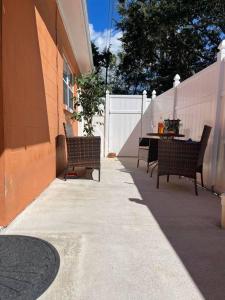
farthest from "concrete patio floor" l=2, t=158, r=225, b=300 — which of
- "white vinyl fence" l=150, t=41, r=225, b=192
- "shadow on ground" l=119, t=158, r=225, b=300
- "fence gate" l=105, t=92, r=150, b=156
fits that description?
"fence gate" l=105, t=92, r=150, b=156

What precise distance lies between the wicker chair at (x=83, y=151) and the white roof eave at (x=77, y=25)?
211cm

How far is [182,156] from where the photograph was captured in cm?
398

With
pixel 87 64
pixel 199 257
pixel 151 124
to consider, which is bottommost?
pixel 199 257

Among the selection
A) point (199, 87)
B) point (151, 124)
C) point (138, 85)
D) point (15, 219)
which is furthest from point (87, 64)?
point (138, 85)

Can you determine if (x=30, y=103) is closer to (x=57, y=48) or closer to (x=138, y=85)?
(x=57, y=48)

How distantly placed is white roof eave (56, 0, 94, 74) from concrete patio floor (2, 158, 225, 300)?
3.05 meters

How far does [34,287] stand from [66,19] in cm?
508

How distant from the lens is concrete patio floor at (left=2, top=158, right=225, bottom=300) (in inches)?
63.4

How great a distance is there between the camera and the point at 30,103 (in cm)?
308

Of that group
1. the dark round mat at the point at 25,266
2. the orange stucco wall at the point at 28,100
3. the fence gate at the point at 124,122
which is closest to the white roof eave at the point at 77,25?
the orange stucco wall at the point at 28,100

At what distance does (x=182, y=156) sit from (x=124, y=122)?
5.42 meters

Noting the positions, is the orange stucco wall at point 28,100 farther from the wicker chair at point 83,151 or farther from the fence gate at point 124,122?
the fence gate at point 124,122

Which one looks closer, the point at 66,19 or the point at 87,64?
the point at 66,19

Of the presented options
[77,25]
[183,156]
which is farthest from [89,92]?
[183,156]
